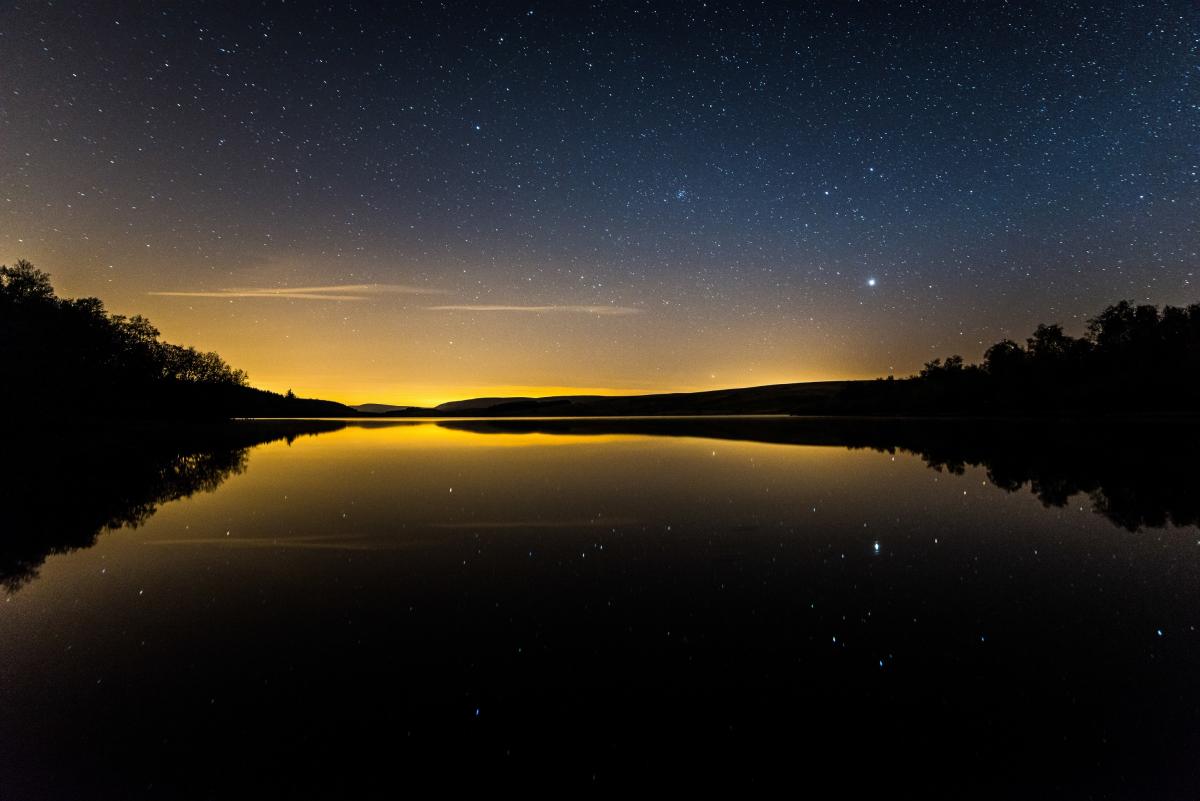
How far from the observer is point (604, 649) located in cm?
616

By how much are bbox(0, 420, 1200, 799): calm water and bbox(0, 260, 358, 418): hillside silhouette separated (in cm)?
4183

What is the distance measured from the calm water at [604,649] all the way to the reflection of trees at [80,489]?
0.18 meters

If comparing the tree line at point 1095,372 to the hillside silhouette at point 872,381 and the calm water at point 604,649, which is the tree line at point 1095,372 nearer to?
the hillside silhouette at point 872,381

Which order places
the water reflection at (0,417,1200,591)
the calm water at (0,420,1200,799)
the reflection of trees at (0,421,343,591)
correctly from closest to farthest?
the calm water at (0,420,1200,799) → the reflection of trees at (0,421,343,591) → the water reflection at (0,417,1200,591)

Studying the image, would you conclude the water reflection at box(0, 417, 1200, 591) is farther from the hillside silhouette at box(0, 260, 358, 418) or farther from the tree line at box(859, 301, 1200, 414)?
the tree line at box(859, 301, 1200, 414)

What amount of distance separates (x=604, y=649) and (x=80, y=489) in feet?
64.3

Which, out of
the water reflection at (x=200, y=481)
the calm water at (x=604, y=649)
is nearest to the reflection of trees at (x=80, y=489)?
the water reflection at (x=200, y=481)

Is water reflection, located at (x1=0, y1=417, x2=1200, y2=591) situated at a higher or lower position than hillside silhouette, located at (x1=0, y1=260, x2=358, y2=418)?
lower

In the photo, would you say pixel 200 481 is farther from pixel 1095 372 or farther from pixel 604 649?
pixel 1095 372

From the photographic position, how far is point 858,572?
8883 millimetres

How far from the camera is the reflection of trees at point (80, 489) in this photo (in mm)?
10953

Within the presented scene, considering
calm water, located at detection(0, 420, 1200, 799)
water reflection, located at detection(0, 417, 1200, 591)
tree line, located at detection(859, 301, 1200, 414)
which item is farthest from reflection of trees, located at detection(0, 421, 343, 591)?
tree line, located at detection(859, 301, 1200, 414)

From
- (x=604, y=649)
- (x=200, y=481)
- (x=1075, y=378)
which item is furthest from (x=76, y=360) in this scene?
(x=1075, y=378)

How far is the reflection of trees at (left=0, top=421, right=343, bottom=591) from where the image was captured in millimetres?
10953
